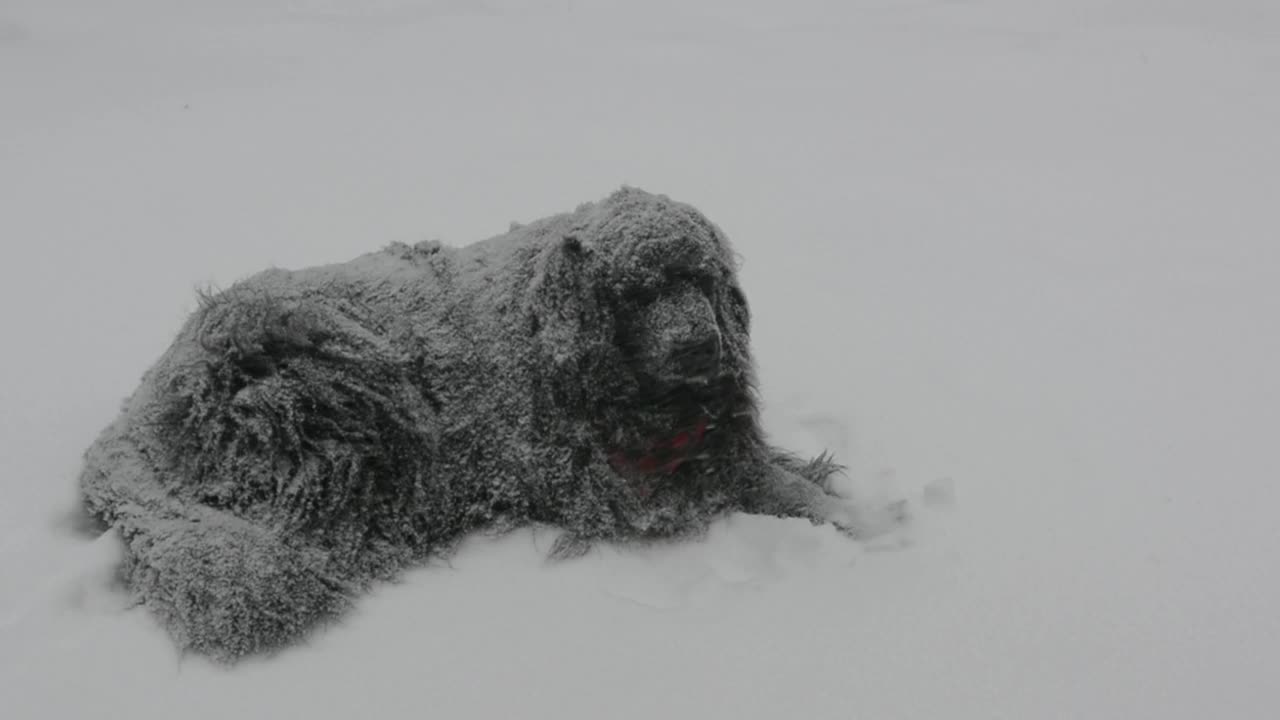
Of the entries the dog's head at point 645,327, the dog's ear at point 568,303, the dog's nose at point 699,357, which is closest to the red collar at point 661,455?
the dog's head at point 645,327

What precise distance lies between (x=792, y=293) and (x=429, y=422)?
7.85ft

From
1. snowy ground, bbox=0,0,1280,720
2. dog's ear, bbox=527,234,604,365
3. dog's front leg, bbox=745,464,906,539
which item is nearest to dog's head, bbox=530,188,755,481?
dog's ear, bbox=527,234,604,365

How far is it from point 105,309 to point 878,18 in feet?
26.0

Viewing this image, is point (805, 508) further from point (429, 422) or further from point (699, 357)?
point (429, 422)

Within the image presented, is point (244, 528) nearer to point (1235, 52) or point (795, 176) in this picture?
point (795, 176)

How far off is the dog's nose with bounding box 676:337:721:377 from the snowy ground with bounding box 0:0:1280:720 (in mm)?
641

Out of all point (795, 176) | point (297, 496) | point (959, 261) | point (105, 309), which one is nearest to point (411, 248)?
point (297, 496)

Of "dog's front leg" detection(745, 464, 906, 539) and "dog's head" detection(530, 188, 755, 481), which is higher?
"dog's head" detection(530, 188, 755, 481)

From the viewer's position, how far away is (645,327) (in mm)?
2992

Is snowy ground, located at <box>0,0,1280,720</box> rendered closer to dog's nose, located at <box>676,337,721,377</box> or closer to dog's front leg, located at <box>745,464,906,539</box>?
dog's front leg, located at <box>745,464,906,539</box>

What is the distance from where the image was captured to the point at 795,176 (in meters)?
6.45

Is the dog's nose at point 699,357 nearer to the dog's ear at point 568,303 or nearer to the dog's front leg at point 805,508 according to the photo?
the dog's ear at point 568,303

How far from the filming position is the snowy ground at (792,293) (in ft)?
8.96

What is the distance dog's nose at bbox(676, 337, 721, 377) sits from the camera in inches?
116
